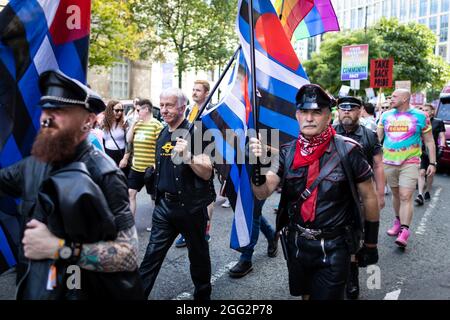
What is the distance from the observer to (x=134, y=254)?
199 centimetres

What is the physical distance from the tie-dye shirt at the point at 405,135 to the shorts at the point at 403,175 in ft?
0.22

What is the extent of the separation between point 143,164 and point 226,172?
7.65 ft

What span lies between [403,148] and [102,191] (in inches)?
195

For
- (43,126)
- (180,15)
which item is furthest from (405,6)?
(43,126)

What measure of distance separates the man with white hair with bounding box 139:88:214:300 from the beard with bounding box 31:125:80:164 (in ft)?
5.08

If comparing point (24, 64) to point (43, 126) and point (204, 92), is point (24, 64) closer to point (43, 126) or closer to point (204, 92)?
point (43, 126)

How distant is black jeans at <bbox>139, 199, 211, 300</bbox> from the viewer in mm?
3545

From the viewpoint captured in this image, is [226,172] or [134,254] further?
[226,172]

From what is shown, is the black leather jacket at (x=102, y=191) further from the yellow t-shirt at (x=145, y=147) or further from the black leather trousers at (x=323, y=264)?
the yellow t-shirt at (x=145, y=147)

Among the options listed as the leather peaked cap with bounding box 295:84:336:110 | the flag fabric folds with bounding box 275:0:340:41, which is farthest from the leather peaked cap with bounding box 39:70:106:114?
the flag fabric folds with bounding box 275:0:340:41

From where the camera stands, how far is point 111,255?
6.15 feet

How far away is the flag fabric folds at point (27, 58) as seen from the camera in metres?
2.61

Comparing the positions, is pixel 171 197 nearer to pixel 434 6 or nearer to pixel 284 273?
pixel 284 273

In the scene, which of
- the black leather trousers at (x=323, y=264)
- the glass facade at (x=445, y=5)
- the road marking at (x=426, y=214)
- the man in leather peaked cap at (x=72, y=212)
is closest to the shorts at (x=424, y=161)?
the road marking at (x=426, y=214)
